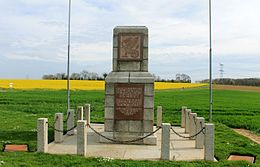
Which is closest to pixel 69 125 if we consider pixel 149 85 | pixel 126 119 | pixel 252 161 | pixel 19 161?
pixel 126 119

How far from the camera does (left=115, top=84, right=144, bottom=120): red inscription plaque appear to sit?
13328mm

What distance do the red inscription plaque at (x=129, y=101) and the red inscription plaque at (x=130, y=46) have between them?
1175 millimetres

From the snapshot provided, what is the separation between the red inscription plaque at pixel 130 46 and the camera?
13.8 m

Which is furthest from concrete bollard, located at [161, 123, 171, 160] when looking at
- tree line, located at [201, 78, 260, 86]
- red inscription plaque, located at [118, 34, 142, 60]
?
tree line, located at [201, 78, 260, 86]

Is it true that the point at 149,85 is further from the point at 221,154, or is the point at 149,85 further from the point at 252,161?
the point at 252,161

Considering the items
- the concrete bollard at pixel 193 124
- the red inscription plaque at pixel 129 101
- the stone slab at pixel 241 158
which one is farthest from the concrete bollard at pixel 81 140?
the concrete bollard at pixel 193 124

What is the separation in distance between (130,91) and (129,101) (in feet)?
1.19

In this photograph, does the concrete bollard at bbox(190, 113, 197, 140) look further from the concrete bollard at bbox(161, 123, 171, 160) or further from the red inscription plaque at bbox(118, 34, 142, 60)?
the concrete bollard at bbox(161, 123, 171, 160)

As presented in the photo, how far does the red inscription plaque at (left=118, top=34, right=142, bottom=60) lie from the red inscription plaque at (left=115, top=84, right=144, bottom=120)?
1175 mm

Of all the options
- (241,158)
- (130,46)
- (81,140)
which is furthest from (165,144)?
(130,46)

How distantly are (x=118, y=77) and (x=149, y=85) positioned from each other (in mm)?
1164

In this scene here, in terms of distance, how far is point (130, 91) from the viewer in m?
13.4

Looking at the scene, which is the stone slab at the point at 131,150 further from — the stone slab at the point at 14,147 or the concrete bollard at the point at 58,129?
the stone slab at the point at 14,147

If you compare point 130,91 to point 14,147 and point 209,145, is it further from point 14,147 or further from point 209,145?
point 14,147
